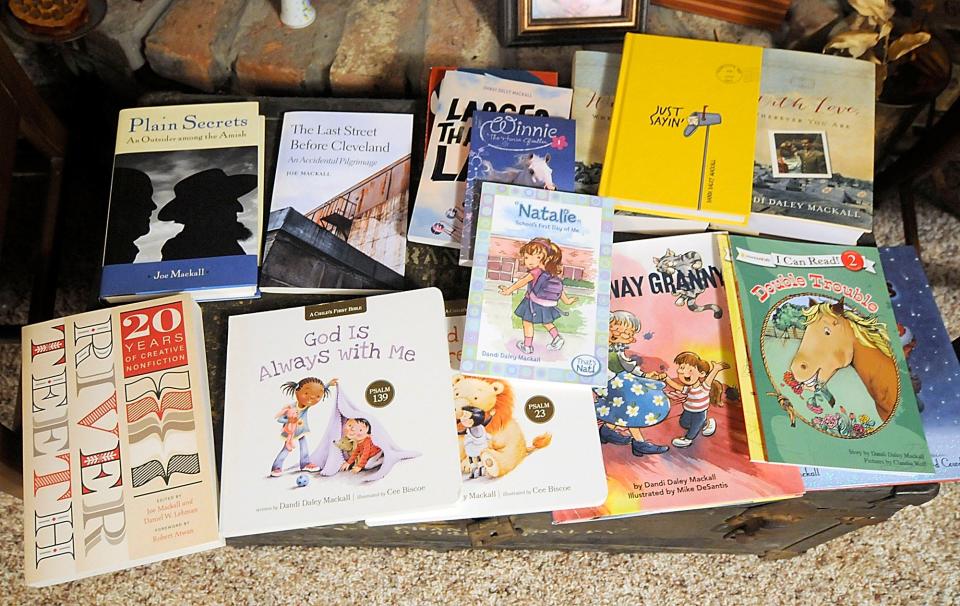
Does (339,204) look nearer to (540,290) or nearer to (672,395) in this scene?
(540,290)

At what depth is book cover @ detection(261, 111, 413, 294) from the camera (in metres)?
0.96

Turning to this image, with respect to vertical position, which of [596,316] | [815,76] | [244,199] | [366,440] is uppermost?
[815,76]

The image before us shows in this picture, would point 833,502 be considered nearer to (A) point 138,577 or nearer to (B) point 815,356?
(B) point 815,356

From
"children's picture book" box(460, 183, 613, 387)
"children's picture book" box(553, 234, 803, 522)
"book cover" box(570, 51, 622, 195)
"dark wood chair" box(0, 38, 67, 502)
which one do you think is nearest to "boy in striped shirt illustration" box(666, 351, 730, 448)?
"children's picture book" box(553, 234, 803, 522)

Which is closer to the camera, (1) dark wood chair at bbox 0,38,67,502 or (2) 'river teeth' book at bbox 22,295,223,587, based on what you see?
(2) 'river teeth' book at bbox 22,295,223,587

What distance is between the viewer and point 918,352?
0.98 m

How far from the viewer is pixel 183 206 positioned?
99 centimetres

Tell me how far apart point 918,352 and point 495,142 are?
1.98 ft

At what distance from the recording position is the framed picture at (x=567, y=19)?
106 centimetres

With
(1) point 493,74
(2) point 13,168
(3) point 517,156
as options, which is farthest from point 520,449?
(2) point 13,168

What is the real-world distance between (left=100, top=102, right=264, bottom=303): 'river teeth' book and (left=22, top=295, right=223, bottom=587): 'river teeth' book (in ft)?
0.15

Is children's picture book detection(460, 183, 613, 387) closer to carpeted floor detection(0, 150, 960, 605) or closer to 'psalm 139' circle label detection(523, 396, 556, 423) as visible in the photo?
'psalm 139' circle label detection(523, 396, 556, 423)

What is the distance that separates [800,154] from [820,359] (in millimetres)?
265

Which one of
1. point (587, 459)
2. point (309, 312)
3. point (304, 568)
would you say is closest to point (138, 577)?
point (304, 568)
